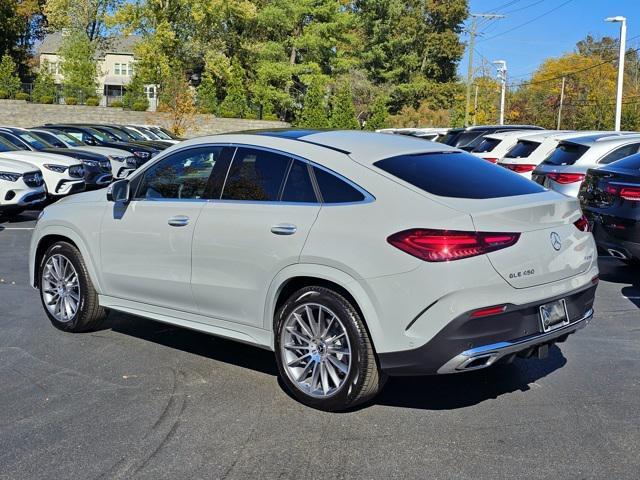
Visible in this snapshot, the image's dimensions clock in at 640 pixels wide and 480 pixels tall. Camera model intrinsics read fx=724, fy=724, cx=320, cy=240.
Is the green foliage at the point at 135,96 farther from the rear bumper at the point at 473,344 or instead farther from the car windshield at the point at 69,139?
the rear bumper at the point at 473,344

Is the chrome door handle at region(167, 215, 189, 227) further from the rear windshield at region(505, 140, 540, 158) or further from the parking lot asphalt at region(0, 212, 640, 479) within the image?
the rear windshield at region(505, 140, 540, 158)

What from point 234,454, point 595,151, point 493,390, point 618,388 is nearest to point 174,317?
point 234,454

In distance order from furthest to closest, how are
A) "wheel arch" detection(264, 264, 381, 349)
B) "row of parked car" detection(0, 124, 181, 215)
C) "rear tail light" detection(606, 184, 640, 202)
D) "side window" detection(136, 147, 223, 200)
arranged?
"row of parked car" detection(0, 124, 181, 215), "rear tail light" detection(606, 184, 640, 202), "side window" detection(136, 147, 223, 200), "wheel arch" detection(264, 264, 381, 349)

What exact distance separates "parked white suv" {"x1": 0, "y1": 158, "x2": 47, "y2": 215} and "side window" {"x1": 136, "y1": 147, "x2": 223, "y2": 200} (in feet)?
27.2

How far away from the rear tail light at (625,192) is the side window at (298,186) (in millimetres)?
4397

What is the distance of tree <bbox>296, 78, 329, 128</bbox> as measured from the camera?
47562 mm

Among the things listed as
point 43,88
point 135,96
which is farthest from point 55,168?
point 43,88

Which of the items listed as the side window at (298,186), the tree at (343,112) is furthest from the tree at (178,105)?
the side window at (298,186)

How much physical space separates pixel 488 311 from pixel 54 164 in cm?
1283

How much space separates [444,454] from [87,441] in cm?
198

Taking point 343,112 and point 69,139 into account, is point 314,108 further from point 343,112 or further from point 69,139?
point 69,139

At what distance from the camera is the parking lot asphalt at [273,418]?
3.77 m

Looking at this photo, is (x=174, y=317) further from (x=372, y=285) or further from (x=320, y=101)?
(x=320, y=101)

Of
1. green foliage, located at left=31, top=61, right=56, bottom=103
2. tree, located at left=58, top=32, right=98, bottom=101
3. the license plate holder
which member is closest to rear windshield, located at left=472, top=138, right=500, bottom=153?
the license plate holder
